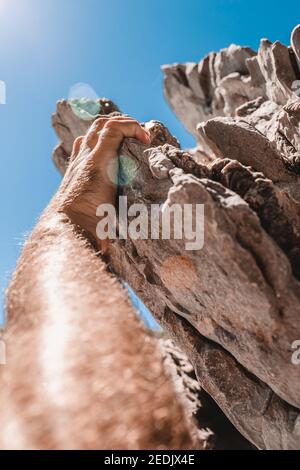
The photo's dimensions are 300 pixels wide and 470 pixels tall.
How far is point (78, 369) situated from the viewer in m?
3.24

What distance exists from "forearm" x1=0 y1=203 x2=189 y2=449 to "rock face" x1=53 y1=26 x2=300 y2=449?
2.15m

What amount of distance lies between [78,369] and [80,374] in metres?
0.07

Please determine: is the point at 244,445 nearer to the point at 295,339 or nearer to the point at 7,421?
the point at 295,339

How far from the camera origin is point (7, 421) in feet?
9.62

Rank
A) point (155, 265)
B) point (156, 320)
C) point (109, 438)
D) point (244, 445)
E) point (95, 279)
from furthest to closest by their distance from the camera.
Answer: point (244, 445)
point (156, 320)
point (155, 265)
point (95, 279)
point (109, 438)

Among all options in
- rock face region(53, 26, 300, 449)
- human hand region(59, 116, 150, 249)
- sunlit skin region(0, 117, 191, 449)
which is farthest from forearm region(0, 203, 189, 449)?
human hand region(59, 116, 150, 249)

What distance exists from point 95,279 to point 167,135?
675cm

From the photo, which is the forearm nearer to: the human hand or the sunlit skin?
the sunlit skin

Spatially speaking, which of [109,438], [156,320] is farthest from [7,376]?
[156,320]

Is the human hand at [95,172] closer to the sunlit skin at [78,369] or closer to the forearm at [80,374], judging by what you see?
the sunlit skin at [78,369]

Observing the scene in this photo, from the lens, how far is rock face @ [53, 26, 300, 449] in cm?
557

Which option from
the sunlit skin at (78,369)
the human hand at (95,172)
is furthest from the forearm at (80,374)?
the human hand at (95,172)

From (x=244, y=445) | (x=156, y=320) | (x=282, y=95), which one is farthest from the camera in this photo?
(x=282, y=95)

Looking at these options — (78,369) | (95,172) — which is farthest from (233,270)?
(95,172)
